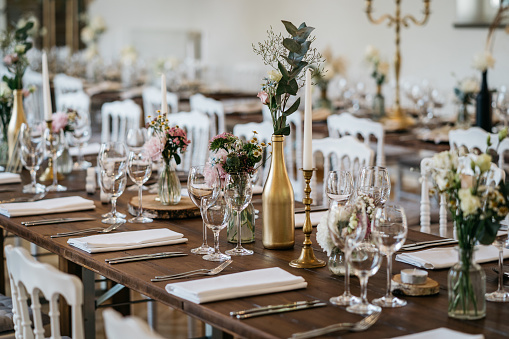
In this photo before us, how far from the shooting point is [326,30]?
9.14m

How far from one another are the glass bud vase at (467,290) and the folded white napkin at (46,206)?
1.52 metres

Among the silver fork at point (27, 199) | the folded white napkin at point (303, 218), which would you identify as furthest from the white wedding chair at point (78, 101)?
the folded white napkin at point (303, 218)

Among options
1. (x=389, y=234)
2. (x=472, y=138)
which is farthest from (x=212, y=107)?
(x=389, y=234)

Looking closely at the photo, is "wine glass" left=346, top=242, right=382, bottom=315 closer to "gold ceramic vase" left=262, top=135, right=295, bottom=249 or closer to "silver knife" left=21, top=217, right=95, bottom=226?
"gold ceramic vase" left=262, top=135, right=295, bottom=249

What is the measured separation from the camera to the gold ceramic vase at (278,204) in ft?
7.04

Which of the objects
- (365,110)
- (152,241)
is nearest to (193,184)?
(152,241)

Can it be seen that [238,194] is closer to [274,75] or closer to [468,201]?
[274,75]

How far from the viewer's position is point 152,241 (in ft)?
7.30

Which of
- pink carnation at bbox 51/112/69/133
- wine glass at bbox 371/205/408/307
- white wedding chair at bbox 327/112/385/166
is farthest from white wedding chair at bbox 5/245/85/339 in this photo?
white wedding chair at bbox 327/112/385/166

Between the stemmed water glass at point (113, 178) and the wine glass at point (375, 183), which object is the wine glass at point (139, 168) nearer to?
the stemmed water glass at point (113, 178)

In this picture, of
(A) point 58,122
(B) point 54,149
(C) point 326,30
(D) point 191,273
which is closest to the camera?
(D) point 191,273

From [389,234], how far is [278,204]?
0.53 metres

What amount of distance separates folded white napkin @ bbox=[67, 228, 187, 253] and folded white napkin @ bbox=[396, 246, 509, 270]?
0.66 m

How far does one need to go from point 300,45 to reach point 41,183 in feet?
5.04
